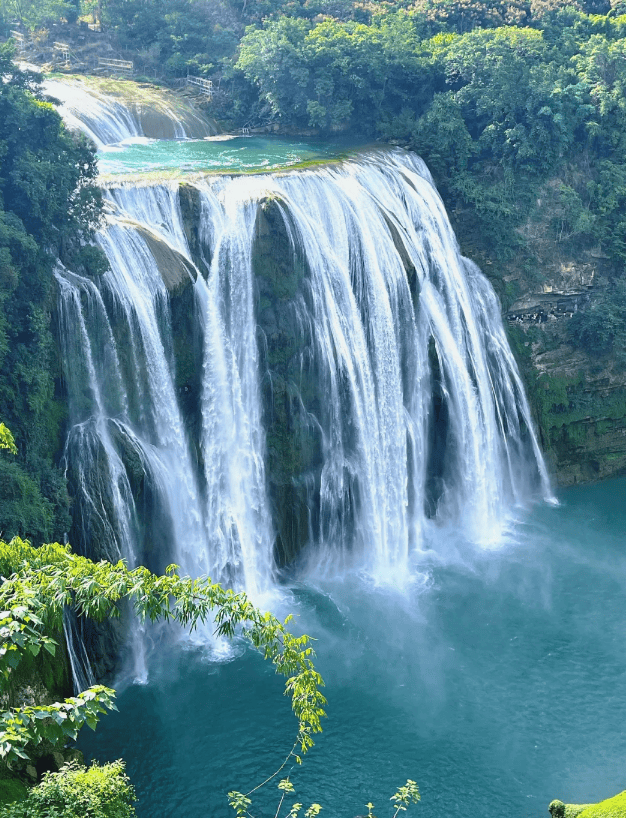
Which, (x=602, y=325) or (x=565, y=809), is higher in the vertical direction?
(x=602, y=325)

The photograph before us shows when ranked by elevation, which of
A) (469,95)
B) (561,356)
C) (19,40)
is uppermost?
(19,40)

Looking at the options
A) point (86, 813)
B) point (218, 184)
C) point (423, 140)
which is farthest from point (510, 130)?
point (86, 813)

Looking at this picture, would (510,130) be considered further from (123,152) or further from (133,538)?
(133,538)

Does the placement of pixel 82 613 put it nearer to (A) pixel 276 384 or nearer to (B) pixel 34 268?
(B) pixel 34 268

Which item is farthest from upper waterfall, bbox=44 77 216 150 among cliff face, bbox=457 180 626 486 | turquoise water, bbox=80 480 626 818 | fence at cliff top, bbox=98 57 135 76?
turquoise water, bbox=80 480 626 818

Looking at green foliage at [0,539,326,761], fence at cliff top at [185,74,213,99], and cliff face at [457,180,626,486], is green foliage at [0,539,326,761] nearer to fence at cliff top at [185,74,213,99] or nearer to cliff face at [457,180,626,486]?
cliff face at [457,180,626,486]

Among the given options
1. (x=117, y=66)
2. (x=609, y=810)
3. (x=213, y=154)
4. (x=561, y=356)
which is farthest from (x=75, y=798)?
(x=117, y=66)
